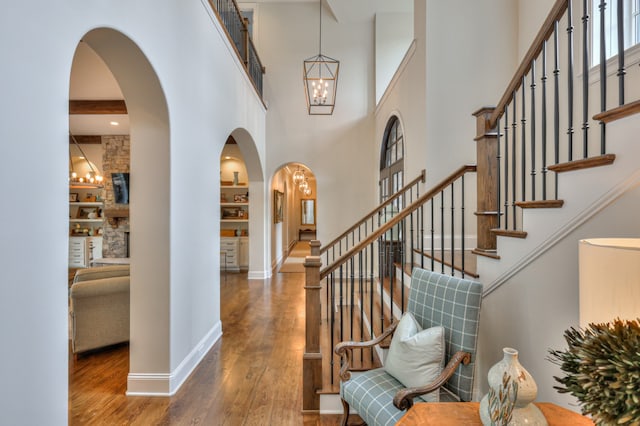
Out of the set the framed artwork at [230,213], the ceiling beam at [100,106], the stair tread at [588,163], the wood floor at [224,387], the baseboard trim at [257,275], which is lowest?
the wood floor at [224,387]

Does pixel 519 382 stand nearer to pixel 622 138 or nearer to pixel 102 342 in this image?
pixel 622 138

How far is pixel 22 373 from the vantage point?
136 centimetres

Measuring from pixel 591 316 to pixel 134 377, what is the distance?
10.00ft

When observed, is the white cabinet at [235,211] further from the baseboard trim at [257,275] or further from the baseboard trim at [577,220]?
the baseboard trim at [577,220]

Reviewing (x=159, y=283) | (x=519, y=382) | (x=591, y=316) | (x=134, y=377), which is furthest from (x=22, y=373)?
(x=591, y=316)

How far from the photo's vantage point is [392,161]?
617 cm

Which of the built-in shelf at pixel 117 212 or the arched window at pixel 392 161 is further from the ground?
the arched window at pixel 392 161

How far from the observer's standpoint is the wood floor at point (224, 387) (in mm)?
2371

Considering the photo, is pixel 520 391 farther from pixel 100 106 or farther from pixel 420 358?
pixel 100 106

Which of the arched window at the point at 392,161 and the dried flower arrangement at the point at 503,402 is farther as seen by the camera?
the arched window at the point at 392,161

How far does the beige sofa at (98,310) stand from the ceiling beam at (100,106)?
2.67 meters

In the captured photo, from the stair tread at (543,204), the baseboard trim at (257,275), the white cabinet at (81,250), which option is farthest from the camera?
the white cabinet at (81,250)

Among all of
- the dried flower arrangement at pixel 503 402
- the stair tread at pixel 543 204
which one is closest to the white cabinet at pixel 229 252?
the stair tread at pixel 543 204

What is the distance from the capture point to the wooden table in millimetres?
1256
